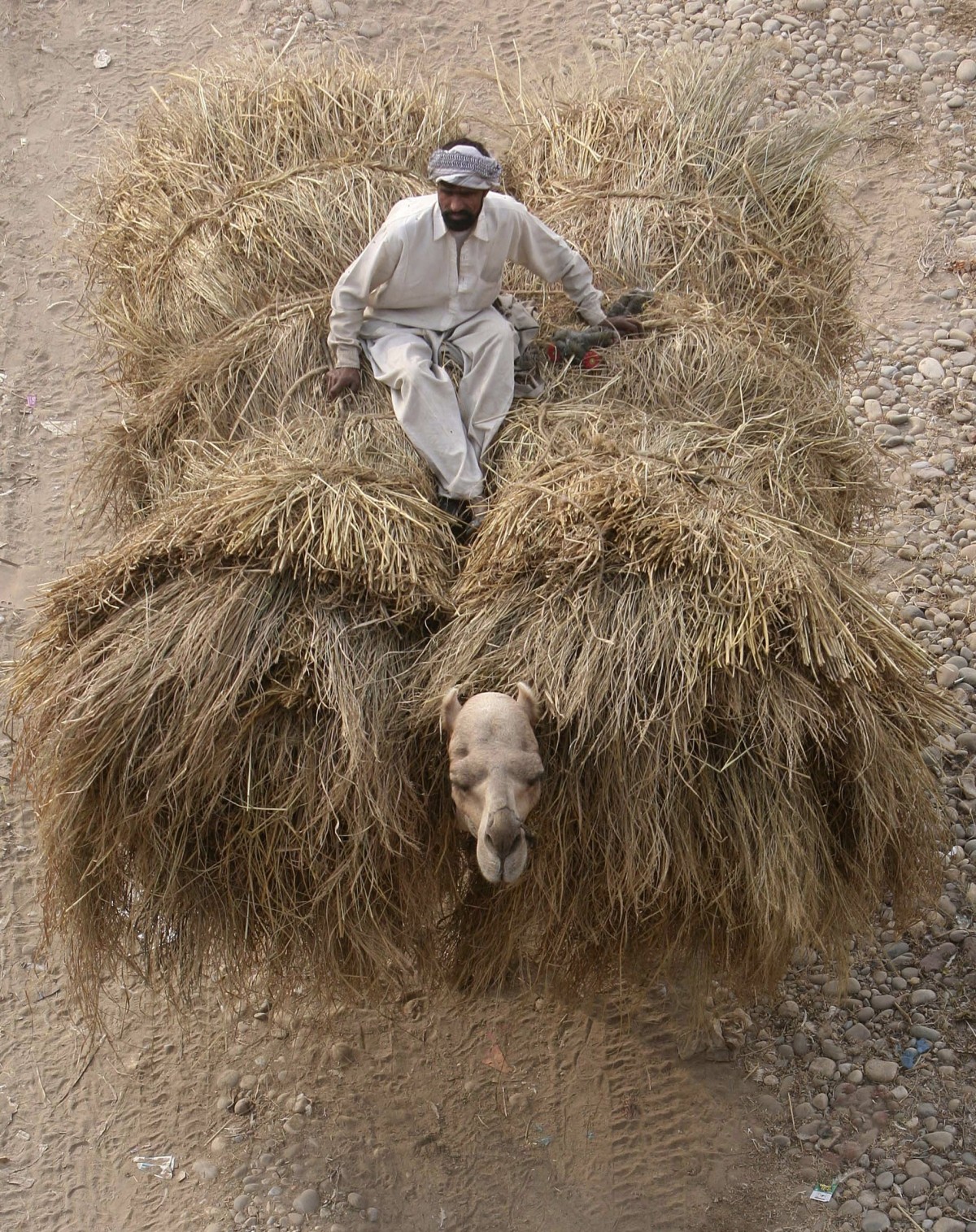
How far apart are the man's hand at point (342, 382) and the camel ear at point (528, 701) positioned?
4.43ft

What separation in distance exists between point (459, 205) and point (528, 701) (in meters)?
1.59

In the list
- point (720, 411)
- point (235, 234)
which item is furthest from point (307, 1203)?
point (235, 234)

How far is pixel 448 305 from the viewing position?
400 cm

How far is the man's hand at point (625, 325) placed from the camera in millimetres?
4152

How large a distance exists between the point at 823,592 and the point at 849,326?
216 cm

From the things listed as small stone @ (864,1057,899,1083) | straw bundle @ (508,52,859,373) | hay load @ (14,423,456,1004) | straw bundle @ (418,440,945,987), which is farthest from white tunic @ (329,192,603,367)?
small stone @ (864,1057,899,1083)

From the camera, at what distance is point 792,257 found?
191 inches

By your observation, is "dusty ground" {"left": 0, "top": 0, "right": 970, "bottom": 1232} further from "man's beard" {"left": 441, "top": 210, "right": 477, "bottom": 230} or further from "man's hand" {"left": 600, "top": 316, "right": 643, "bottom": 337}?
"man's hand" {"left": 600, "top": 316, "right": 643, "bottom": 337}

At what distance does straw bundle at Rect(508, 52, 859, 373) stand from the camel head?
202 centimetres

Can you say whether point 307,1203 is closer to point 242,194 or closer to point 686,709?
point 686,709

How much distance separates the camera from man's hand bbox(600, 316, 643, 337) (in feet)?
13.6

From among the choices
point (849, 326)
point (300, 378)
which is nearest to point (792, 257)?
point (849, 326)

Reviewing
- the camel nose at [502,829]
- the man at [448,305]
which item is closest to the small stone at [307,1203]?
the camel nose at [502,829]

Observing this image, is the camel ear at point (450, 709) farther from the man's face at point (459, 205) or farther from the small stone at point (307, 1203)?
Result: the small stone at point (307, 1203)
